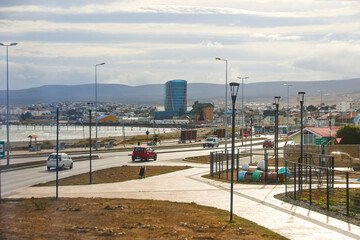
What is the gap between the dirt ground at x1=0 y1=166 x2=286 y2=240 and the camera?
1342cm

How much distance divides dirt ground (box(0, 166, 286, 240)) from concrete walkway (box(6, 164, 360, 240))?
42.1 inches

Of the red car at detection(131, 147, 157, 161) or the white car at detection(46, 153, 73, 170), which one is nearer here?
the white car at detection(46, 153, 73, 170)

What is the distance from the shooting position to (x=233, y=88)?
1761cm

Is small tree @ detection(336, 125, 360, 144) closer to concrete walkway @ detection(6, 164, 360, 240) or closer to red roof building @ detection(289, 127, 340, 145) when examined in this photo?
red roof building @ detection(289, 127, 340, 145)

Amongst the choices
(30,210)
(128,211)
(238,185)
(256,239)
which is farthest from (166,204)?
(238,185)

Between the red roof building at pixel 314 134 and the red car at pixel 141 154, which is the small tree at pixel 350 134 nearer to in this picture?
the red roof building at pixel 314 134

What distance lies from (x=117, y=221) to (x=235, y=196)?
8.40m

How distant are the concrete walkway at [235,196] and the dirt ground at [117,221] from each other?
107cm

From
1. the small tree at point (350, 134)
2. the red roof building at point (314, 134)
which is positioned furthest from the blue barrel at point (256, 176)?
the red roof building at point (314, 134)

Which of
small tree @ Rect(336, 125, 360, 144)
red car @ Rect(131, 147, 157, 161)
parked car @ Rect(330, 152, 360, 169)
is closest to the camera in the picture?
parked car @ Rect(330, 152, 360, 169)

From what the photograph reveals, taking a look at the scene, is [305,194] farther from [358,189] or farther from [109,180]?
[109,180]

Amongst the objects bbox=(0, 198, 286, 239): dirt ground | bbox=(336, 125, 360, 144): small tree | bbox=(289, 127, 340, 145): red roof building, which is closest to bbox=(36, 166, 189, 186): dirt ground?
bbox=(0, 198, 286, 239): dirt ground

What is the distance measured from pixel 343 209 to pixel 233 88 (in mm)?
6714

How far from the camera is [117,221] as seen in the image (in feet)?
50.5
